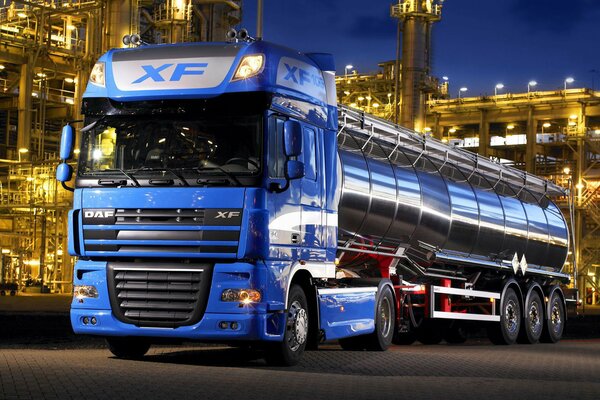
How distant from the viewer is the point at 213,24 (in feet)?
219

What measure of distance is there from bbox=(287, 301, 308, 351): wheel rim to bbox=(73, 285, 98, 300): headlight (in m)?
2.58

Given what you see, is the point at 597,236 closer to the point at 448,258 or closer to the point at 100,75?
the point at 448,258

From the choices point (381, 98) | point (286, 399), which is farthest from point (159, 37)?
point (286, 399)

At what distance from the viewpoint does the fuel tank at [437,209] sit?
1769 cm

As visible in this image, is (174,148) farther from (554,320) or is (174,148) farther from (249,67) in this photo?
(554,320)

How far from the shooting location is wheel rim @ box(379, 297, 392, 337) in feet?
59.4

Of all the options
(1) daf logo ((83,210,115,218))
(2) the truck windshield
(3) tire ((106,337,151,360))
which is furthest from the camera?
(3) tire ((106,337,151,360))

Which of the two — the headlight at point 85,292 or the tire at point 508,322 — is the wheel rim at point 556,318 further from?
the headlight at point 85,292

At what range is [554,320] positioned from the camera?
2639cm

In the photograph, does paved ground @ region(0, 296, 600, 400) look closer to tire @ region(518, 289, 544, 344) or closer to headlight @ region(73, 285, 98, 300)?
headlight @ region(73, 285, 98, 300)

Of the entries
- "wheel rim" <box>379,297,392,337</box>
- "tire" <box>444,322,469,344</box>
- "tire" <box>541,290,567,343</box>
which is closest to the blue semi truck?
"wheel rim" <box>379,297,392,337</box>

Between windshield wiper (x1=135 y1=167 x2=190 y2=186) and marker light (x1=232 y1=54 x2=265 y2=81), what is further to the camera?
marker light (x1=232 y1=54 x2=265 y2=81)

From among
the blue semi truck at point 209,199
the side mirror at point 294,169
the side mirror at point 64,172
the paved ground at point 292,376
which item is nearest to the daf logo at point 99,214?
the blue semi truck at point 209,199

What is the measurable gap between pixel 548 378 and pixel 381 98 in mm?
66190
